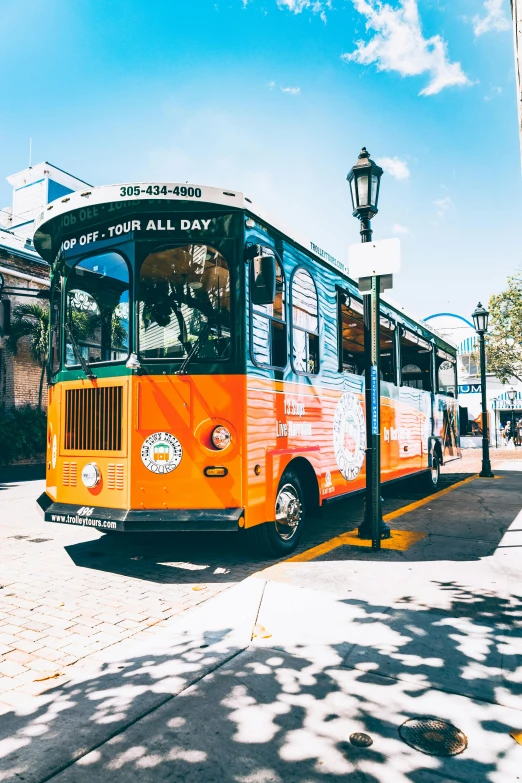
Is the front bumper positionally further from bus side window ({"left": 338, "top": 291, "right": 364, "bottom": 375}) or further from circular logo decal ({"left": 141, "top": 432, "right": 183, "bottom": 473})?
bus side window ({"left": 338, "top": 291, "right": 364, "bottom": 375})

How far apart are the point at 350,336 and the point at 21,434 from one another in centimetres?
1385

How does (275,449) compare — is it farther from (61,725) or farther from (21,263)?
(21,263)

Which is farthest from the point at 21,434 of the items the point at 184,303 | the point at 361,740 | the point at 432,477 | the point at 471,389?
the point at 471,389

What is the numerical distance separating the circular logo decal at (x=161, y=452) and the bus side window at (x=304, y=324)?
5.79 ft

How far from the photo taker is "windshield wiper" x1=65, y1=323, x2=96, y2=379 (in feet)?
17.7

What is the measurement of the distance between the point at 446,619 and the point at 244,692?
1.68 metres

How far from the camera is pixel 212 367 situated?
507 cm

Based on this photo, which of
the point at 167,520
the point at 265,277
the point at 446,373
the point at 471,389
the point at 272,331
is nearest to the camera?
the point at 167,520

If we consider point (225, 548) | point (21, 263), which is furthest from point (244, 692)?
point (21, 263)

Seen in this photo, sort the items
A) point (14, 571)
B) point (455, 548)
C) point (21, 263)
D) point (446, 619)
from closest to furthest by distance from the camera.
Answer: point (446, 619) < point (14, 571) < point (455, 548) < point (21, 263)

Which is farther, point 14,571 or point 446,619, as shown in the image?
point 14,571

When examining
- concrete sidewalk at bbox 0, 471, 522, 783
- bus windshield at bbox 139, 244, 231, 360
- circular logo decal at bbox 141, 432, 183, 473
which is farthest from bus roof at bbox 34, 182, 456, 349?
concrete sidewalk at bbox 0, 471, 522, 783

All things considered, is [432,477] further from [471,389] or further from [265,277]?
[471,389]

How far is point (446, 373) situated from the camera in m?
13.5
